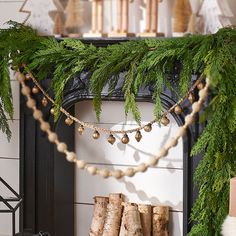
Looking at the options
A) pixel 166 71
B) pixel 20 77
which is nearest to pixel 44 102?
pixel 20 77

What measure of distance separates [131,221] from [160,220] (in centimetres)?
12

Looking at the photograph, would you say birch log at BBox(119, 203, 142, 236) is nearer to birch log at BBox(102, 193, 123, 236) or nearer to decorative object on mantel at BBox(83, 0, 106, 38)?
birch log at BBox(102, 193, 123, 236)

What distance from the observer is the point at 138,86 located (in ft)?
9.35

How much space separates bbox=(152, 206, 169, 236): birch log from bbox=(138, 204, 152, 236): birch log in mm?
19

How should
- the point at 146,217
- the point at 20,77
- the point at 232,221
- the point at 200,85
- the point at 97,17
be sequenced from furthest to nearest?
the point at 146,217 < the point at 97,17 < the point at 20,77 < the point at 200,85 < the point at 232,221

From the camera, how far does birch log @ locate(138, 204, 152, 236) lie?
10.3 feet

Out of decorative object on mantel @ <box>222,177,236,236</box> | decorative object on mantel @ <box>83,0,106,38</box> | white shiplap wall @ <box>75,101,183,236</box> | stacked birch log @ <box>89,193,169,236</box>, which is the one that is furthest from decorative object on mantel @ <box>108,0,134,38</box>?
decorative object on mantel @ <box>222,177,236,236</box>

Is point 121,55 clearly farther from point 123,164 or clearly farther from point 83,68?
point 123,164

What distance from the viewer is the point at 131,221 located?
10.2 ft

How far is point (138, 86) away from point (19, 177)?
0.78m

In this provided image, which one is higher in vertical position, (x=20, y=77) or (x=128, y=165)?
(x=20, y=77)

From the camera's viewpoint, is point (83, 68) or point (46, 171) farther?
point (46, 171)

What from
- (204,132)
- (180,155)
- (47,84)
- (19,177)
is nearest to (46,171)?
(19,177)

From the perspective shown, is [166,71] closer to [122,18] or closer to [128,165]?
[122,18]
